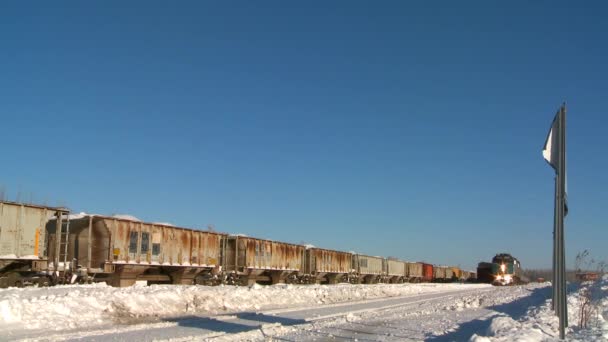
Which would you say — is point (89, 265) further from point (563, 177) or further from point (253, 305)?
point (563, 177)

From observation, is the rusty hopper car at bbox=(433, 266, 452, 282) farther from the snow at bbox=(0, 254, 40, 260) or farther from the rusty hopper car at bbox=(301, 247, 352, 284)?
the snow at bbox=(0, 254, 40, 260)

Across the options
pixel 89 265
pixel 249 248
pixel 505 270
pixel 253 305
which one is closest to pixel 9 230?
pixel 89 265

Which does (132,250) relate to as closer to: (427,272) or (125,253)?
(125,253)

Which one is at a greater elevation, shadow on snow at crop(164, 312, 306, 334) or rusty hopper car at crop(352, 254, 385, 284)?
shadow on snow at crop(164, 312, 306, 334)

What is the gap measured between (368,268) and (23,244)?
1606 inches

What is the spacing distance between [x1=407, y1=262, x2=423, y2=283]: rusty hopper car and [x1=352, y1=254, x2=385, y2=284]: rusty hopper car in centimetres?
1029

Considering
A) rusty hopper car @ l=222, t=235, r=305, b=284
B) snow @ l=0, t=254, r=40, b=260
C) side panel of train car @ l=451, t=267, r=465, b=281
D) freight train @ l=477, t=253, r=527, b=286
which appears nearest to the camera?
snow @ l=0, t=254, r=40, b=260

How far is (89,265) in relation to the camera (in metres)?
23.7

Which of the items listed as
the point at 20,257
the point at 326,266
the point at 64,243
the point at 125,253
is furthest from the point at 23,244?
the point at 326,266

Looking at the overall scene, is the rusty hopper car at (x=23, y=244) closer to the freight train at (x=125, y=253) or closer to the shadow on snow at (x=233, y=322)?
the freight train at (x=125, y=253)

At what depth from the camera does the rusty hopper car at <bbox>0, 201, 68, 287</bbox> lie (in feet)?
64.7

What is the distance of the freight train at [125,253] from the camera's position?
67.0ft

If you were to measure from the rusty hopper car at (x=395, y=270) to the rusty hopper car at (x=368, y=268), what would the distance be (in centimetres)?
155

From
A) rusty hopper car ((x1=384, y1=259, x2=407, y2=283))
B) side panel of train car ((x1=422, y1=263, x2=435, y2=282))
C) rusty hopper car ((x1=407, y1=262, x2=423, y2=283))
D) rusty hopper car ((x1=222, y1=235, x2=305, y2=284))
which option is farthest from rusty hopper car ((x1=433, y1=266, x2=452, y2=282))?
rusty hopper car ((x1=222, y1=235, x2=305, y2=284))
